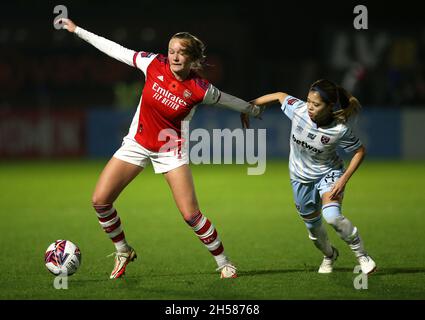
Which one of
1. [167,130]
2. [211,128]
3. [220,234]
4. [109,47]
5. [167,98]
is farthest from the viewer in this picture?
[211,128]

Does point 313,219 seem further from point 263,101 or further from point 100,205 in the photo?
point 100,205

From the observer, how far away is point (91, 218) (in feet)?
35.5

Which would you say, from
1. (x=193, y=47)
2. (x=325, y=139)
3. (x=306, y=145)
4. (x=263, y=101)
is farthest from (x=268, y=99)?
→ (x=193, y=47)

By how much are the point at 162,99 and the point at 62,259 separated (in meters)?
1.53

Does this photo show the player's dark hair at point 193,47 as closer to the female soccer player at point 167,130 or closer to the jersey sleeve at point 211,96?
the female soccer player at point 167,130

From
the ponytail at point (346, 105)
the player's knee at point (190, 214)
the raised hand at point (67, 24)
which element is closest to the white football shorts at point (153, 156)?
the player's knee at point (190, 214)

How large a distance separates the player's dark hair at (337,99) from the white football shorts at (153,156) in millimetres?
1212

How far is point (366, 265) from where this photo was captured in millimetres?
6758

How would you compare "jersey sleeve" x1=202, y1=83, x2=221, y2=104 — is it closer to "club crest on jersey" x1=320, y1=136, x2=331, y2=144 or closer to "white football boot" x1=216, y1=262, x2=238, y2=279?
"club crest on jersey" x1=320, y1=136, x2=331, y2=144

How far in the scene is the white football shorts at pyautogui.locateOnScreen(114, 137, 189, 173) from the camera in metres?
6.77

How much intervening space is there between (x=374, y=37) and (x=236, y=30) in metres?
4.87

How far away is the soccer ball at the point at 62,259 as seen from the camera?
21.9ft

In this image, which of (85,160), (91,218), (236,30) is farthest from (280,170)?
(236,30)
